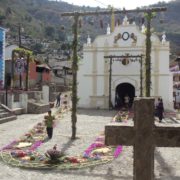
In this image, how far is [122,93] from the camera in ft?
149

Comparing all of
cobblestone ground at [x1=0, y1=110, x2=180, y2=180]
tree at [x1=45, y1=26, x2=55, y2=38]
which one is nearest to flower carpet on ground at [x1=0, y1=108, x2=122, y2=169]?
cobblestone ground at [x1=0, y1=110, x2=180, y2=180]

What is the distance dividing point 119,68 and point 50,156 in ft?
98.7

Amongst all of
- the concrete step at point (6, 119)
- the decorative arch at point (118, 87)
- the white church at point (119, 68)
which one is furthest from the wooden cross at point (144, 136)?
the decorative arch at point (118, 87)

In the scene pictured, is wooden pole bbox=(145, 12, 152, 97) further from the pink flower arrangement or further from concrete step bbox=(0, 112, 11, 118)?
concrete step bbox=(0, 112, 11, 118)

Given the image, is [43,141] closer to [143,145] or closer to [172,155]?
[172,155]

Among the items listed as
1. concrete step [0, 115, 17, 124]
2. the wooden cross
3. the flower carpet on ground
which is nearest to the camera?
the wooden cross

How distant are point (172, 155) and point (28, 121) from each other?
1409cm

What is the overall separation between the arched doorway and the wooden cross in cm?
3582

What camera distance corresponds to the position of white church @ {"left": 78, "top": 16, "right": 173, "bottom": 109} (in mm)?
41594

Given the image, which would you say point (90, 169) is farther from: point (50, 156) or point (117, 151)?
point (117, 151)

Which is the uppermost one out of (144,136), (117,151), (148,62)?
(148,62)

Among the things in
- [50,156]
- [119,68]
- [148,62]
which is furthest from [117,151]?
[119,68]

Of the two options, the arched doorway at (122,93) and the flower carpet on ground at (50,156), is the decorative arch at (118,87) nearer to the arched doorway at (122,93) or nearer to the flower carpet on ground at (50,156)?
the arched doorway at (122,93)

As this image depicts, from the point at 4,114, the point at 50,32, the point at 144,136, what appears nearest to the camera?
the point at 144,136
